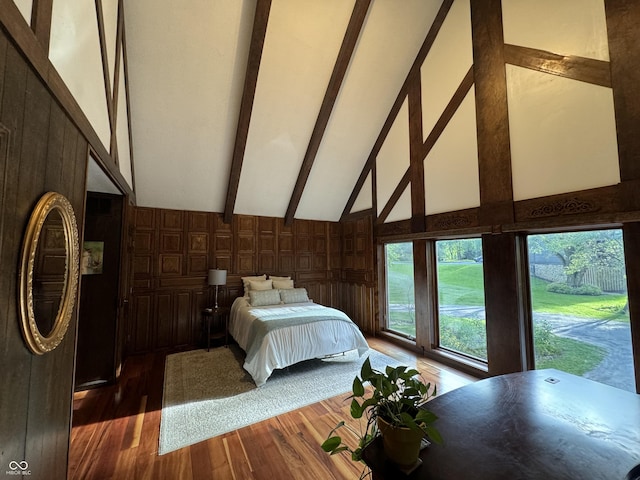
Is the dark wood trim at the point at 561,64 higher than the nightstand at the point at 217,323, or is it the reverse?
the dark wood trim at the point at 561,64

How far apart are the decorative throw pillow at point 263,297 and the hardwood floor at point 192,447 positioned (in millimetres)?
1778

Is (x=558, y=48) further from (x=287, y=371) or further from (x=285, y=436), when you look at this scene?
(x=287, y=371)

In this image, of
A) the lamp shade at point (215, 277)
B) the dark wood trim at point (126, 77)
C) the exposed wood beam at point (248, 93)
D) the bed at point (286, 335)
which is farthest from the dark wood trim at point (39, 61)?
the lamp shade at point (215, 277)

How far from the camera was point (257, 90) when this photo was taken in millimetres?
3662

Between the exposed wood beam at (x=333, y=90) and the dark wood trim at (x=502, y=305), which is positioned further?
the exposed wood beam at (x=333, y=90)

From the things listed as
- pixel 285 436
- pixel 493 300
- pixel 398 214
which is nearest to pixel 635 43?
pixel 493 300

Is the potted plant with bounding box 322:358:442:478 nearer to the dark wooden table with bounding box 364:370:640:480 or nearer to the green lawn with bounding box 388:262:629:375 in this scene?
the dark wooden table with bounding box 364:370:640:480

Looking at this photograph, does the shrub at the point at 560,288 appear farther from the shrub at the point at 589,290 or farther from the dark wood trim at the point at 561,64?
the dark wood trim at the point at 561,64

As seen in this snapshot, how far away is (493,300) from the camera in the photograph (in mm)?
3176

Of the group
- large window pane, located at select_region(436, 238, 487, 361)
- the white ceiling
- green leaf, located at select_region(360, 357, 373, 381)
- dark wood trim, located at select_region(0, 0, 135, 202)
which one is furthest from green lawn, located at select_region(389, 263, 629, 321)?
dark wood trim, located at select_region(0, 0, 135, 202)

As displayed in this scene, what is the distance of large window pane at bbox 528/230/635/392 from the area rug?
6.44 feet

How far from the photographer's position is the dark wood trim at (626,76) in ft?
7.24

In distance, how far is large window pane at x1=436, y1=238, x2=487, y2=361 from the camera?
352cm

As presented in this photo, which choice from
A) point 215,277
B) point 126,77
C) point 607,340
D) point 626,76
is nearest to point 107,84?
point 126,77
